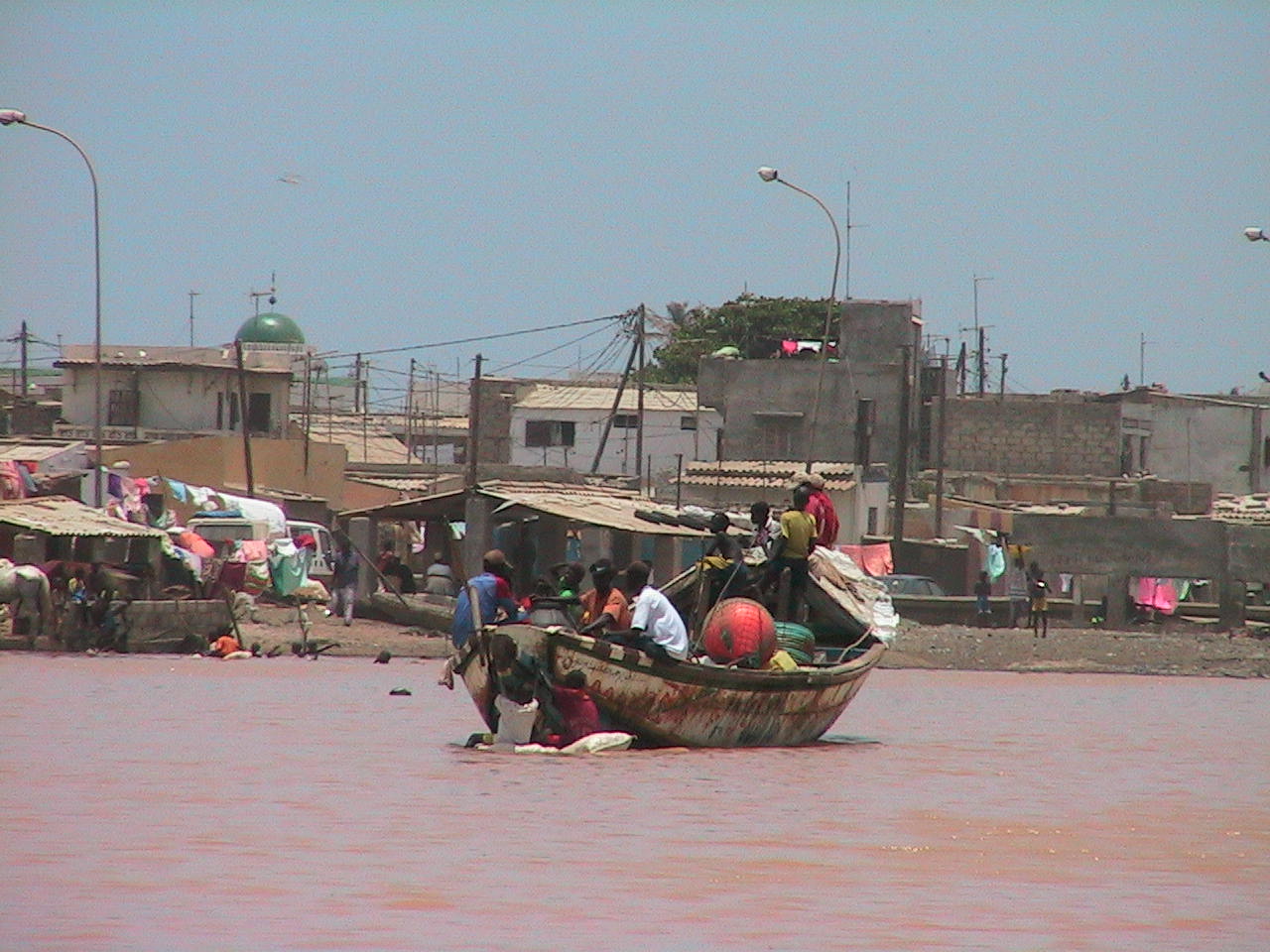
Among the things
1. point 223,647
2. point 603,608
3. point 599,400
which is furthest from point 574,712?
point 599,400

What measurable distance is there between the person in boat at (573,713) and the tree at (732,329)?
55.5 m

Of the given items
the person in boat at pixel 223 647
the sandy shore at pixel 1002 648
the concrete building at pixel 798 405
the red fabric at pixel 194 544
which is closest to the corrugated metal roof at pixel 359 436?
the concrete building at pixel 798 405

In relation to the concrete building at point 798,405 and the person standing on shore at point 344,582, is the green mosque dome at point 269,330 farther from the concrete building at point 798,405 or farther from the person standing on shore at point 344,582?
the person standing on shore at point 344,582

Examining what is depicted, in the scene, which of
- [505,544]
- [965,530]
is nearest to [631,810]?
[505,544]

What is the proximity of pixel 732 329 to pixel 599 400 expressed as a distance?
13639 millimetres

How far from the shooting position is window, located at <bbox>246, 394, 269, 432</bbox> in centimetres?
6078

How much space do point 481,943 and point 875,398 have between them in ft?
168

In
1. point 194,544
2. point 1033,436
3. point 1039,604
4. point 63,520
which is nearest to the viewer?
point 63,520

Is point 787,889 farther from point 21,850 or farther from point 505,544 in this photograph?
point 505,544

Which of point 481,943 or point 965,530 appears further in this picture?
point 965,530

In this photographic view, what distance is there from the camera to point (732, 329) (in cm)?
7919

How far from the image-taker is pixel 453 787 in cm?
1586

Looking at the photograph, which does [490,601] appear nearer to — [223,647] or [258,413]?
[223,647]

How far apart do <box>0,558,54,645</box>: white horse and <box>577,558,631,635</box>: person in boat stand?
47.9ft
